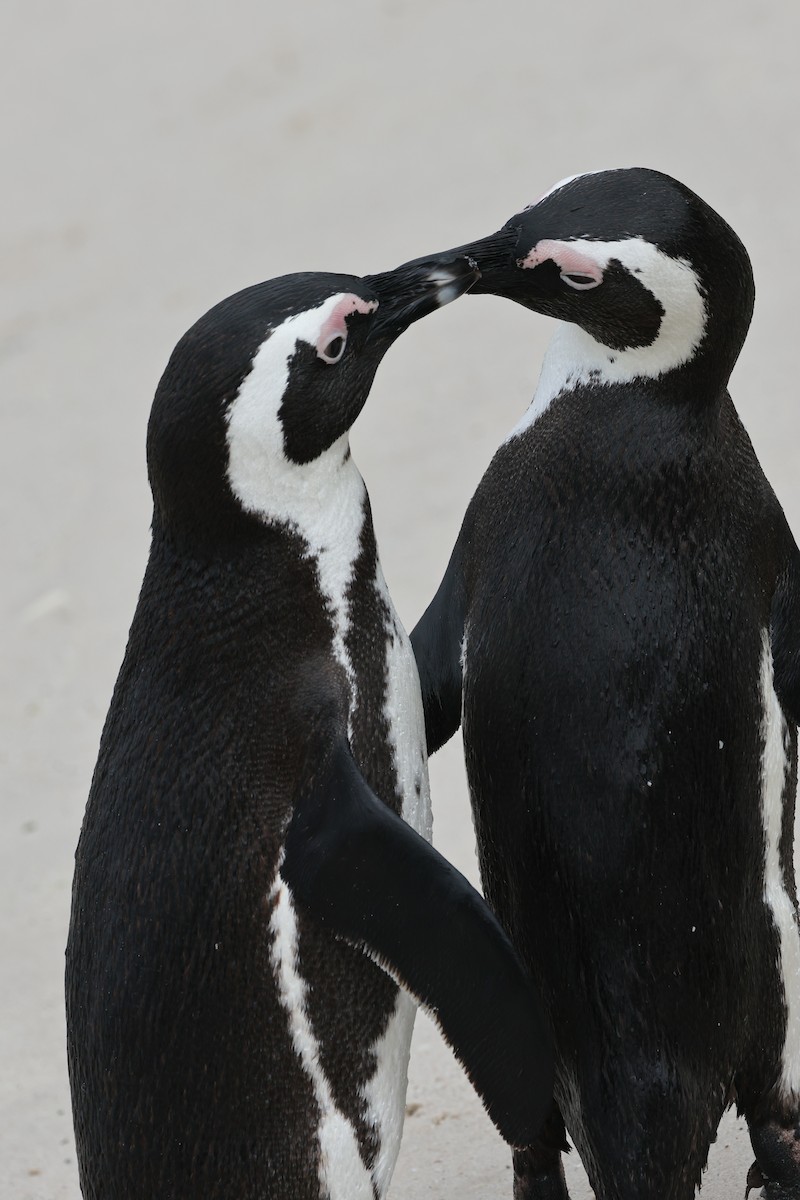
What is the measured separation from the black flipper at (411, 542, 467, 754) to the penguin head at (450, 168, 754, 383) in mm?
451

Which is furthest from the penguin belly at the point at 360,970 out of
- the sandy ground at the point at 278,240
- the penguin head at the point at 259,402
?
the sandy ground at the point at 278,240

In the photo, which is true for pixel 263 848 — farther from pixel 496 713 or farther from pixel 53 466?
pixel 53 466

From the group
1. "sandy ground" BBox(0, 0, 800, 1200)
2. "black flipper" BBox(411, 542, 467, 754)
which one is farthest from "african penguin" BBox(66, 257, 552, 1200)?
"sandy ground" BBox(0, 0, 800, 1200)

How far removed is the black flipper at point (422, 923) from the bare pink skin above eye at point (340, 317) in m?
0.53

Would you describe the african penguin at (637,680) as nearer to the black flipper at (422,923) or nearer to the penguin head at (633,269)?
the penguin head at (633,269)

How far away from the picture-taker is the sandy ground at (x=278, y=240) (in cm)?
461

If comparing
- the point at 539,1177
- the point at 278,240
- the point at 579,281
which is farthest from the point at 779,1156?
the point at 278,240

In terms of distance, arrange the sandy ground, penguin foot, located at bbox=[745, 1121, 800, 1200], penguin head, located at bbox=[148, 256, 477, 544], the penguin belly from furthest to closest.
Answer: the sandy ground, penguin foot, located at bbox=[745, 1121, 800, 1200], the penguin belly, penguin head, located at bbox=[148, 256, 477, 544]

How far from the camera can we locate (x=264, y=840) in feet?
7.97

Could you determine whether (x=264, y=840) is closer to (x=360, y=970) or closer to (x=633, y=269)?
(x=360, y=970)

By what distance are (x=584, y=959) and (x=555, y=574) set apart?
1.76ft

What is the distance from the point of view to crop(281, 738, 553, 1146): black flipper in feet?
7.74

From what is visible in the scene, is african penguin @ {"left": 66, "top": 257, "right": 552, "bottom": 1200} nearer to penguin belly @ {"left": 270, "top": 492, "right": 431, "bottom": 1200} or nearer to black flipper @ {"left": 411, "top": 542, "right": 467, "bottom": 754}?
penguin belly @ {"left": 270, "top": 492, "right": 431, "bottom": 1200}

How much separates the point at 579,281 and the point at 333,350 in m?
0.34
